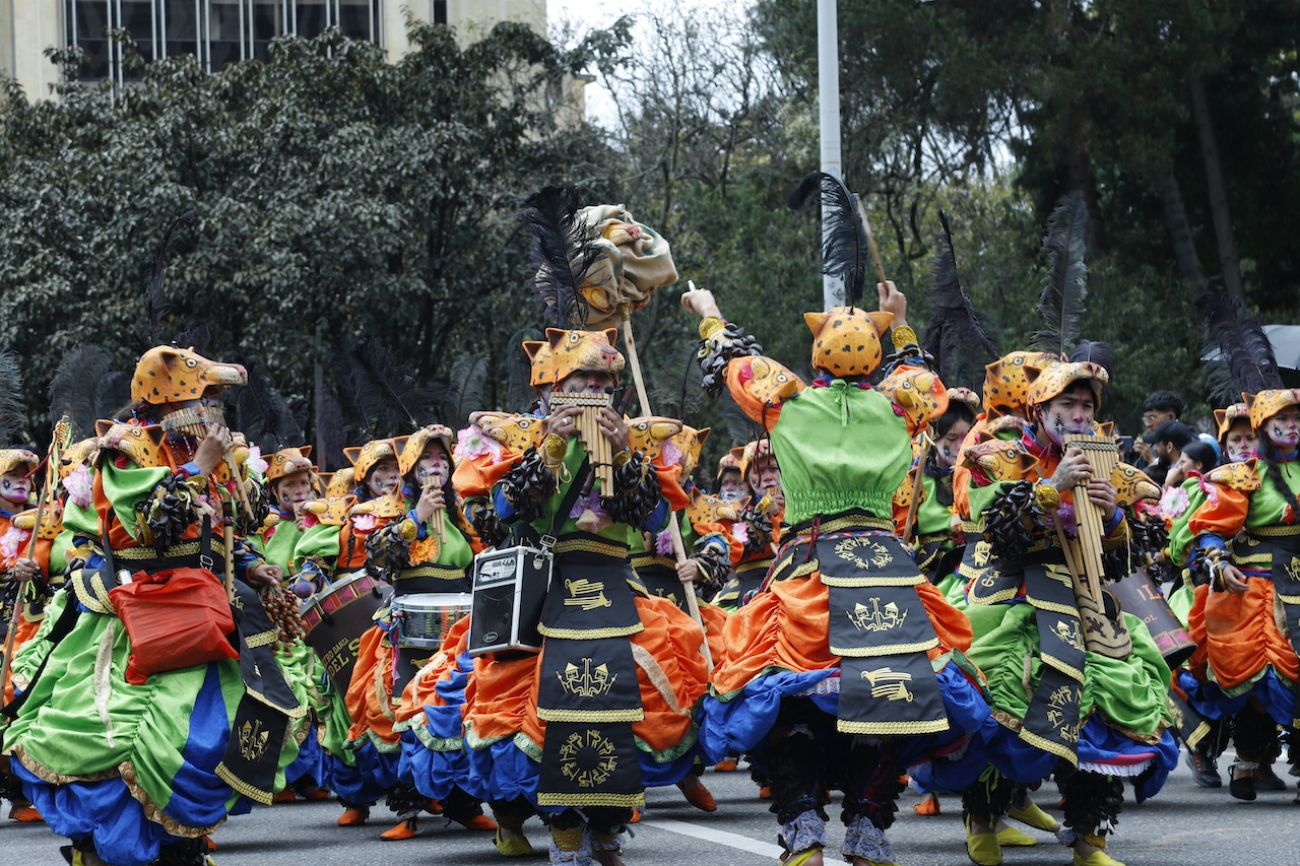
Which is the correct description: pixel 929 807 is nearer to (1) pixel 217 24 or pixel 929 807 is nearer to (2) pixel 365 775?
(2) pixel 365 775

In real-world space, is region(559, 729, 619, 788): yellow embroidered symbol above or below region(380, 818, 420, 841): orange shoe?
above

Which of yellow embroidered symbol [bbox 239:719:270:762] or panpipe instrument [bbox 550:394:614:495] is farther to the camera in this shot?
yellow embroidered symbol [bbox 239:719:270:762]

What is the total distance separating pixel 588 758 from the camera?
6773 mm

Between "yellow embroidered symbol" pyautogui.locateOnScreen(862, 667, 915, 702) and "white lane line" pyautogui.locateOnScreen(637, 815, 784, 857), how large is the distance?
1.69 meters

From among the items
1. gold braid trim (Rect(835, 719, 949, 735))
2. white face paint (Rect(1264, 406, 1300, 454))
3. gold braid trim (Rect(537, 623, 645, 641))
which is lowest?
gold braid trim (Rect(835, 719, 949, 735))

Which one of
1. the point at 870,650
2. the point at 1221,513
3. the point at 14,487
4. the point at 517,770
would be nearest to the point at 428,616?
the point at 517,770

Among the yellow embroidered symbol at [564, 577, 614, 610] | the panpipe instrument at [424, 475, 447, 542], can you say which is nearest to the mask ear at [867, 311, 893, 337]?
the yellow embroidered symbol at [564, 577, 614, 610]

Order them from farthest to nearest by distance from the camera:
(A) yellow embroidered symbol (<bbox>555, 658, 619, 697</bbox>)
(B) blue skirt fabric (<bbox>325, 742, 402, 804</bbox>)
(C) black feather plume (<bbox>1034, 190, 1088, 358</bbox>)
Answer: (B) blue skirt fabric (<bbox>325, 742, 402, 804</bbox>)
(C) black feather plume (<bbox>1034, 190, 1088, 358</bbox>)
(A) yellow embroidered symbol (<bbox>555, 658, 619, 697</bbox>)

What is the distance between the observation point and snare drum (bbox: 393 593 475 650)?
9172 millimetres

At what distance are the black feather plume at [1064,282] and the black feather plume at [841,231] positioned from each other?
1.02 meters

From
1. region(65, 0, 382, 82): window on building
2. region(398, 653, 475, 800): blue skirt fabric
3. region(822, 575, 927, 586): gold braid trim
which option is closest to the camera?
region(822, 575, 927, 586): gold braid trim

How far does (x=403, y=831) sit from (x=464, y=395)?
102 inches

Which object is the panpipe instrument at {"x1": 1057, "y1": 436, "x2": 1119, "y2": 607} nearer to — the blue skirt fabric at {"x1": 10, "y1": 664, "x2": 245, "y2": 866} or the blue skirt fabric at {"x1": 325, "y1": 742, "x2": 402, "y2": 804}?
the blue skirt fabric at {"x1": 10, "y1": 664, "x2": 245, "y2": 866}

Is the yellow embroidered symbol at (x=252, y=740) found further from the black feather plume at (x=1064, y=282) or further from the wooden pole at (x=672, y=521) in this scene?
the black feather plume at (x=1064, y=282)
